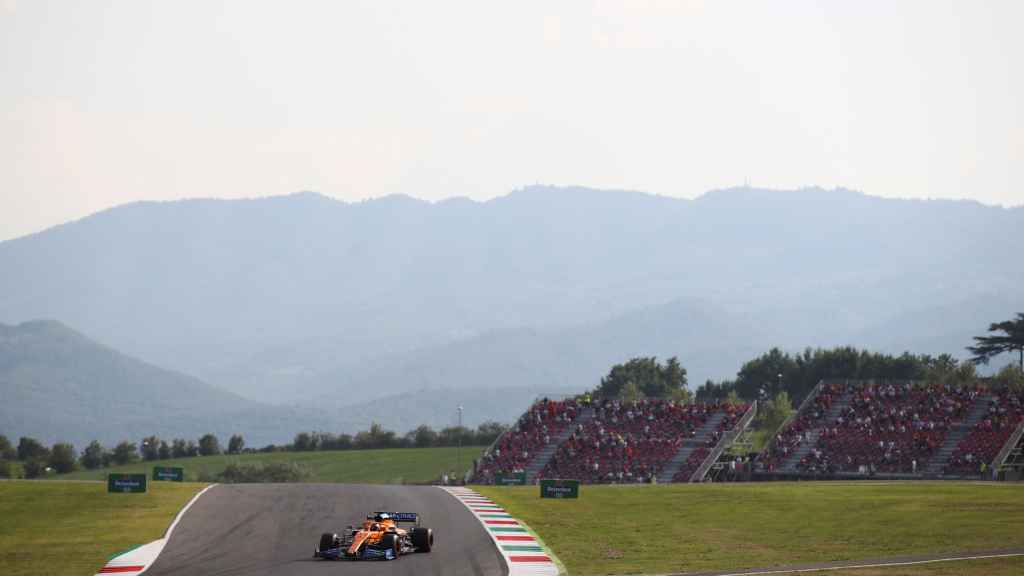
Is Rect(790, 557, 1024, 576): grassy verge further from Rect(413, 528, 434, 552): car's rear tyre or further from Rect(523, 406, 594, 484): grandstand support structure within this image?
Rect(523, 406, 594, 484): grandstand support structure

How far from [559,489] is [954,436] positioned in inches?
1289

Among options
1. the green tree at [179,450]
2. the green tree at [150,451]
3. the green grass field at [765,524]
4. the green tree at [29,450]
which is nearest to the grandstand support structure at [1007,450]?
the green grass field at [765,524]

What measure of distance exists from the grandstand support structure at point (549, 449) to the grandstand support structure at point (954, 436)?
22384 mm

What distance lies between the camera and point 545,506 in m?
47.6

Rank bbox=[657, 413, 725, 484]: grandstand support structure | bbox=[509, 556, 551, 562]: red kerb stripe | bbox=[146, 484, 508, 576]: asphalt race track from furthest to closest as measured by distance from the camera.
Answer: bbox=[657, 413, 725, 484]: grandstand support structure < bbox=[509, 556, 551, 562]: red kerb stripe < bbox=[146, 484, 508, 576]: asphalt race track

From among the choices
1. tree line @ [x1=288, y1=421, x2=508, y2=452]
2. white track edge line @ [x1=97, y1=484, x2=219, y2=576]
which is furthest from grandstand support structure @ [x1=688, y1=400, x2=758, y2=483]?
tree line @ [x1=288, y1=421, x2=508, y2=452]

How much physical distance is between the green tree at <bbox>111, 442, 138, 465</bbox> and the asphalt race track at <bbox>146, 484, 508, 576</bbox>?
3241 inches

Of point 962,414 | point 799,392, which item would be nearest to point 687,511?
point 962,414

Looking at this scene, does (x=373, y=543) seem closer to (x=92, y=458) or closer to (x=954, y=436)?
(x=954, y=436)

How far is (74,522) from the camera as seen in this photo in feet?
137

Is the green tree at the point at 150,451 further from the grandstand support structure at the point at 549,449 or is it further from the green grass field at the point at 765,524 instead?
the green grass field at the point at 765,524

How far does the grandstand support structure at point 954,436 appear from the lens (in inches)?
2815

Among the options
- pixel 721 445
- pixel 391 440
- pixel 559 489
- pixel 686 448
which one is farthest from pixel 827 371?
pixel 559 489

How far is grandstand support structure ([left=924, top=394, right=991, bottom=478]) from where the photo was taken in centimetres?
7150
